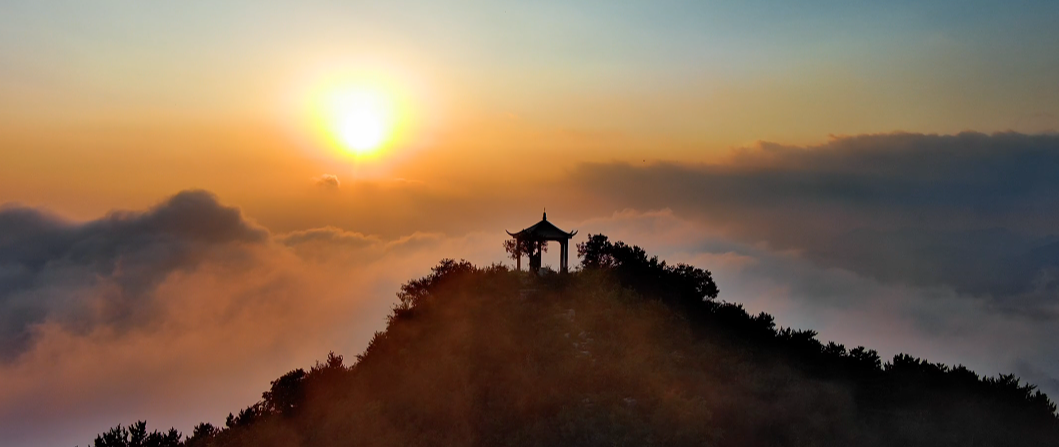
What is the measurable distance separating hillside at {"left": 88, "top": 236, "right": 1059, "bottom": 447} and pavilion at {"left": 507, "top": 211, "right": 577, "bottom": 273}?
5.36 ft

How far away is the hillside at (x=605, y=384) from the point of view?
3075cm

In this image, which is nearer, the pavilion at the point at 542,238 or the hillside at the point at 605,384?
the hillside at the point at 605,384

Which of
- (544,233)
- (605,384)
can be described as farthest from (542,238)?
(605,384)

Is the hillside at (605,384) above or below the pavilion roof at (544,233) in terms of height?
below

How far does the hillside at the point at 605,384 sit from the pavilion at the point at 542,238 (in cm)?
163

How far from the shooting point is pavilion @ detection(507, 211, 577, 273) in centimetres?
4503

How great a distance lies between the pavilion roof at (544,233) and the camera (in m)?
44.9

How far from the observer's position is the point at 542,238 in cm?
4500

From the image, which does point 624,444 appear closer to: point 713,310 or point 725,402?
point 725,402

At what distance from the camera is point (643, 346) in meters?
36.5

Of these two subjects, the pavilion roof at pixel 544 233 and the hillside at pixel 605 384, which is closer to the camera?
the hillside at pixel 605 384

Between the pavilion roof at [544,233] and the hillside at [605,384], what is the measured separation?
2521mm

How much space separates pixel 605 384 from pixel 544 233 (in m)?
14.1

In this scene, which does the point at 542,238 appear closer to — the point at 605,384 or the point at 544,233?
the point at 544,233
